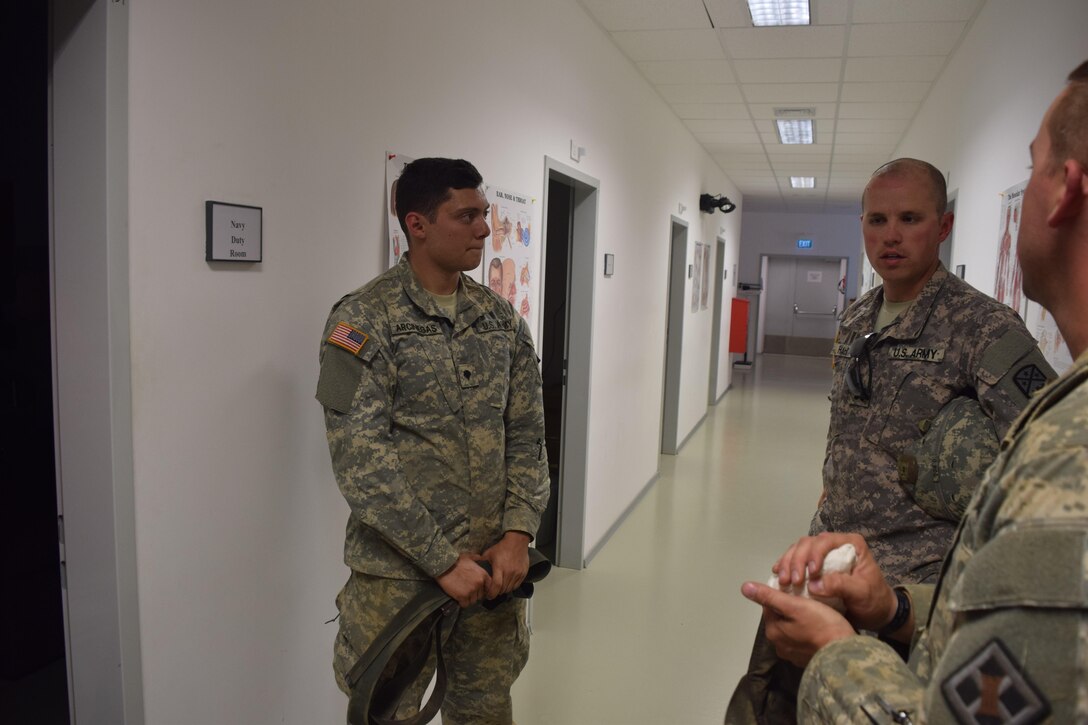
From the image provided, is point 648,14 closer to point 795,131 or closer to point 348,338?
point 348,338

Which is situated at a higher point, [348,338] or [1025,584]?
[348,338]

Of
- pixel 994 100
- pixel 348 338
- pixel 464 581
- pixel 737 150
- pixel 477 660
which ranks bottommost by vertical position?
pixel 477 660

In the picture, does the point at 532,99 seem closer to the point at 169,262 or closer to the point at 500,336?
the point at 500,336

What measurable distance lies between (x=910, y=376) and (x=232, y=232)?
152 cm

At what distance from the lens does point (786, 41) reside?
13.7ft

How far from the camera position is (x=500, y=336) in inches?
76.5

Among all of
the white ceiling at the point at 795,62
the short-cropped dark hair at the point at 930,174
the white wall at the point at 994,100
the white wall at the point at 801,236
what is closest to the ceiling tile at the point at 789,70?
the white ceiling at the point at 795,62

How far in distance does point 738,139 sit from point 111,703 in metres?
6.83

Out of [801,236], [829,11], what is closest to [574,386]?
[829,11]

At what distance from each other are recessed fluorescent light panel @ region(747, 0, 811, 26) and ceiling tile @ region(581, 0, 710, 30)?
25 cm

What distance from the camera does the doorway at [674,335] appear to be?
6.90 metres

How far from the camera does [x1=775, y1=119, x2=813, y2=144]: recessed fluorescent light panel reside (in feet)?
20.6

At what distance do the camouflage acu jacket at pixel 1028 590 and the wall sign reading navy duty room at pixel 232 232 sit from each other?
147 cm

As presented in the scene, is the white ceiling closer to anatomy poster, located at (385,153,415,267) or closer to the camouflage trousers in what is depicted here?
anatomy poster, located at (385,153,415,267)
